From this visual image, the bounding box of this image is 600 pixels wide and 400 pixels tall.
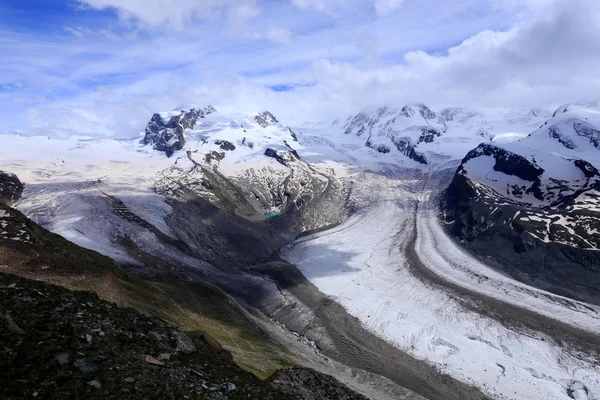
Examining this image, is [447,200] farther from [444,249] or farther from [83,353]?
[83,353]

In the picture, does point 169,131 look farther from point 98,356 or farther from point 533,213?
point 98,356

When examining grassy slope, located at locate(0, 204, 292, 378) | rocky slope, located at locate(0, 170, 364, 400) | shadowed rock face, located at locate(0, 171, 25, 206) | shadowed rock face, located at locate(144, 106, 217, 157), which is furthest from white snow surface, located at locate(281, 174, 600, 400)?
shadowed rock face, located at locate(144, 106, 217, 157)

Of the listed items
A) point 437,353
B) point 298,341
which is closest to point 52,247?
point 298,341

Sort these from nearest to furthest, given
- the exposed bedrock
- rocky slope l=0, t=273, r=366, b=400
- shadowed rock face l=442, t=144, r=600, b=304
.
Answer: rocky slope l=0, t=273, r=366, b=400, the exposed bedrock, shadowed rock face l=442, t=144, r=600, b=304

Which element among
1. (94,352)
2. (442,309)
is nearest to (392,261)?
(442,309)

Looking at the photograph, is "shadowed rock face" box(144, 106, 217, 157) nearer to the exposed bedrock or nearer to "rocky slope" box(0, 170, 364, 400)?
the exposed bedrock

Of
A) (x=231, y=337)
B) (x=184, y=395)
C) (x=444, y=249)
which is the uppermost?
(x=184, y=395)
